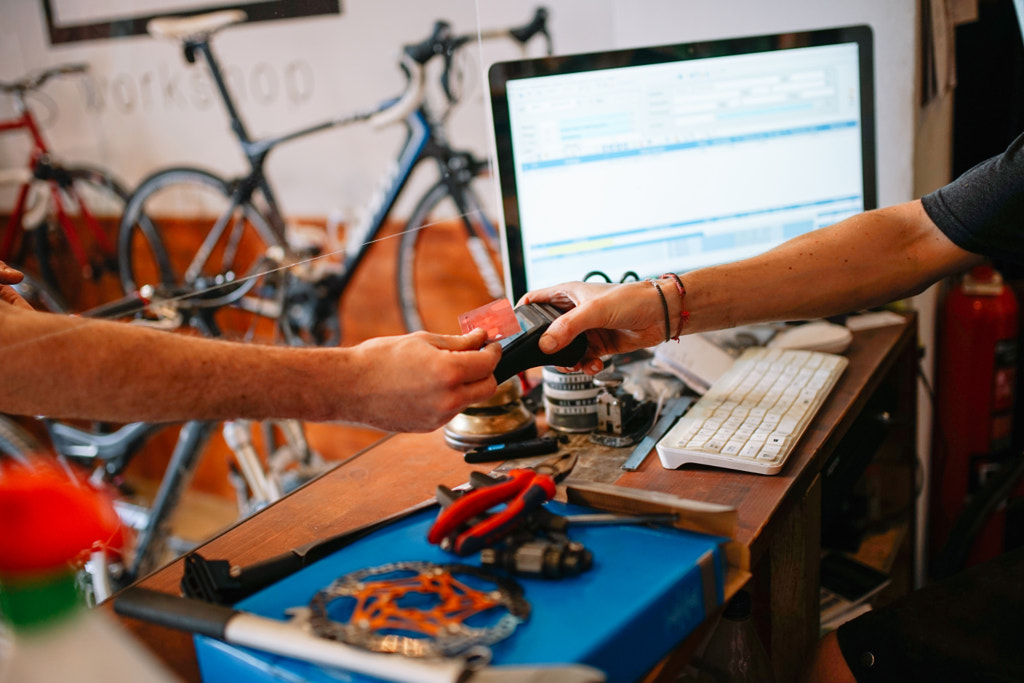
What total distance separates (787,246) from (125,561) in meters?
1.80

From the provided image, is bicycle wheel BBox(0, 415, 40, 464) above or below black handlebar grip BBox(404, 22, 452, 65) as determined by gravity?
below

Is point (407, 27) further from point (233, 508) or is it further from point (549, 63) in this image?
point (233, 508)

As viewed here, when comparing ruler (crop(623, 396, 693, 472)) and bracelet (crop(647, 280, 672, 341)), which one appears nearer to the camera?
ruler (crop(623, 396, 693, 472))

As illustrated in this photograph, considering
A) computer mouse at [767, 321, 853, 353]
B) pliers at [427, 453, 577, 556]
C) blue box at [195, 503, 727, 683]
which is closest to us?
blue box at [195, 503, 727, 683]

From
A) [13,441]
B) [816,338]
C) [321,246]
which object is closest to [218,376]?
[816,338]

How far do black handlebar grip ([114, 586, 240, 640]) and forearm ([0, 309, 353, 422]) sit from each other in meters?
0.15

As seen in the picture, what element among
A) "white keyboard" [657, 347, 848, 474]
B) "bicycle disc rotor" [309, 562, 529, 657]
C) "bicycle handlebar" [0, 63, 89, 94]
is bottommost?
"white keyboard" [657, 347, 848, 474]

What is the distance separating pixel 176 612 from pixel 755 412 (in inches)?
27.0

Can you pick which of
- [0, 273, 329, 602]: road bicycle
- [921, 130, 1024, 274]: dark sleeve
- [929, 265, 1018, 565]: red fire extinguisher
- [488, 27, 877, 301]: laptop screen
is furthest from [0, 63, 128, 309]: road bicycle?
[929, 265, 1018, 565]: red fire extinguisher

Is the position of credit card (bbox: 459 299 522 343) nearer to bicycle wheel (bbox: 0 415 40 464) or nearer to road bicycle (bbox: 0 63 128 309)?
road bicycle (bbox: 0 63 128 309)

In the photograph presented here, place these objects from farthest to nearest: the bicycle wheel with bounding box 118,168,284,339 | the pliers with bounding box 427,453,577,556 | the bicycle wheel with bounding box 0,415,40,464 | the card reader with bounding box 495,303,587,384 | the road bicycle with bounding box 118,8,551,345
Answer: the bicycle wheel with bounding box 0,415,40,464 → the bicycle wheel with bounding box 118,168,284,339 → the road bicycle with bounding box 118,8,551,345 → the card reader with bounding box 495,303,587,384 → the pliers with bounding box 427,453,577,556

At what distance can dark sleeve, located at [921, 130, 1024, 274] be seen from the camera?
3.29ft

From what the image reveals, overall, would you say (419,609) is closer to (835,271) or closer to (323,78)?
(835,271)

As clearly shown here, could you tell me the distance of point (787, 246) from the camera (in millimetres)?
1118
